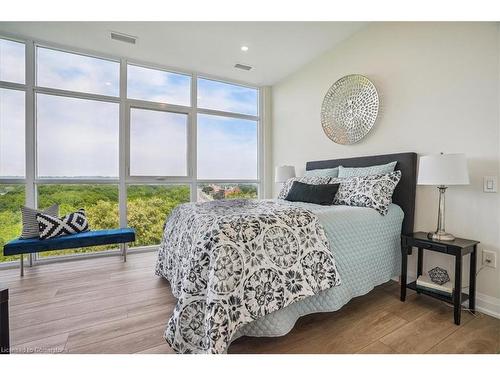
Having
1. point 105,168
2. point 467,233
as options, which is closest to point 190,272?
point 467,233

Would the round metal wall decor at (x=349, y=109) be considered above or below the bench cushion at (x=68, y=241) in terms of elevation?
above

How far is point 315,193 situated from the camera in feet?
8.31

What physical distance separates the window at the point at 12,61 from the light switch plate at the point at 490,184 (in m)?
4.86

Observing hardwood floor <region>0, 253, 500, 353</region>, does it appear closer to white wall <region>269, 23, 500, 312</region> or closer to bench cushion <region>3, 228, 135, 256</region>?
bench cushion <region>3, 228, 135, 256</region>

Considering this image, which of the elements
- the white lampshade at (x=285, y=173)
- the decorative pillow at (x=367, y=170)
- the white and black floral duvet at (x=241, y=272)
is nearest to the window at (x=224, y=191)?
the white lampshade at (x=285, y=173)

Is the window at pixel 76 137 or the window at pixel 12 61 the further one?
the window at pixel 76 137

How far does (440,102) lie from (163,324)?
2876mm

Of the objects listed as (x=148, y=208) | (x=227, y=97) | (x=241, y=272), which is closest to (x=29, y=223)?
(x=148, y=208)

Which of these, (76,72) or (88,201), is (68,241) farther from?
(76,72)

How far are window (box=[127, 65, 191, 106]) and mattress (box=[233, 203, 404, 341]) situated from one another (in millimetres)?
3025

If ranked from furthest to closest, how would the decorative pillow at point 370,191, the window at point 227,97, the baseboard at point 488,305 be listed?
1. the window at point 227,97
2. the decorative pillow at point 370,191
3. the baseboard at point 488,305

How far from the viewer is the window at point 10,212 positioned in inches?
115

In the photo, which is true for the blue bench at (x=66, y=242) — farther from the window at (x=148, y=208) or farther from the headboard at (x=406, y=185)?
the headboard at (x=406, y=185)

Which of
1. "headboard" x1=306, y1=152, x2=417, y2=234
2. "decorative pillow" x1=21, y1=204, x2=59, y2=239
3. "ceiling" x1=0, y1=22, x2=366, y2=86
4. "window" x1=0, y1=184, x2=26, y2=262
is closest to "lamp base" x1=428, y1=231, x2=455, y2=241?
"headboard" x1=306, y1=152, x2=417, y2=234
